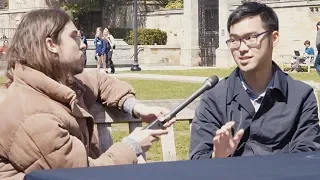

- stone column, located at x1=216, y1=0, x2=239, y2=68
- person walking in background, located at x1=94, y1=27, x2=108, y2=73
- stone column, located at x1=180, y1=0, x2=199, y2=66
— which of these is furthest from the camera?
stone column, located at x1=180, y1=0, x2=199, y2=66

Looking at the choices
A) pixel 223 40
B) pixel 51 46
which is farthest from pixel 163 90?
pixel 223 40

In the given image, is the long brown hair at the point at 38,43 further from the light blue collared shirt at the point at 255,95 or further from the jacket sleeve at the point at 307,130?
the jacket sleeve at the point at 307,130

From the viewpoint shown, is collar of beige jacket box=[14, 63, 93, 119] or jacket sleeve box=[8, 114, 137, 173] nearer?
jacket sleeve box=[8, 114, 137, 173]

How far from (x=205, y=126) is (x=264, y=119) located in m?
0.37

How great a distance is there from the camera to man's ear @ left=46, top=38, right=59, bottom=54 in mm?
3910

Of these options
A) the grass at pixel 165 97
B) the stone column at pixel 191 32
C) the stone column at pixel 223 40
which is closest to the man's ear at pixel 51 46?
the grass at pixel 165 97

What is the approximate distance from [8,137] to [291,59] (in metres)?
27.0

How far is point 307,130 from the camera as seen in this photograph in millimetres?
4250

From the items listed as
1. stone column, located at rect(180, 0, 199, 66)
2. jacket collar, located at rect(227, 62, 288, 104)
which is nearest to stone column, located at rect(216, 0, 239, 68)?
stone column, located at rect(180, 0, 199, 66)

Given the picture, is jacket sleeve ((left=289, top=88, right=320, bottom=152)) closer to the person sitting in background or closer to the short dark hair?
the short dark hair

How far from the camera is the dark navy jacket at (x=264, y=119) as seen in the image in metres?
4.21

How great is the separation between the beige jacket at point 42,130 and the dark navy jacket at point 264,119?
622 mm

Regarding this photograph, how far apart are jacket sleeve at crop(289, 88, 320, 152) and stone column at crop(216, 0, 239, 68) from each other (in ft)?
91.2

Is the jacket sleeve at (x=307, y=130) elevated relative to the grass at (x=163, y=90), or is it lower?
elevated
